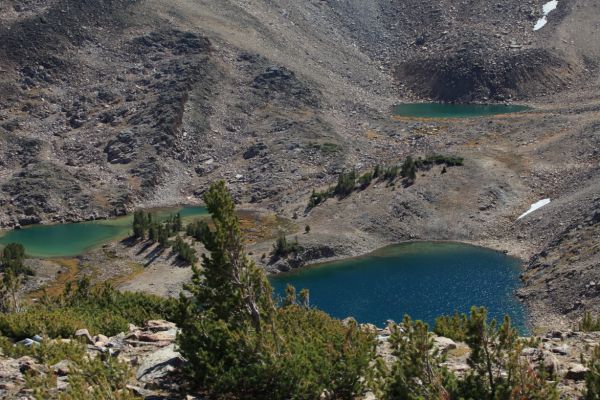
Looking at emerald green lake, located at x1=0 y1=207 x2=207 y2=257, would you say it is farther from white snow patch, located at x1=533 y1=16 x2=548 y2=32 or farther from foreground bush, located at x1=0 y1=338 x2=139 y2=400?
white snow patch, located at x1=533 y1=16 x2=548 y2=32

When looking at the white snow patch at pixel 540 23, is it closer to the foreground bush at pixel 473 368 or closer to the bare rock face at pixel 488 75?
the bare rock face at pixel 488 75

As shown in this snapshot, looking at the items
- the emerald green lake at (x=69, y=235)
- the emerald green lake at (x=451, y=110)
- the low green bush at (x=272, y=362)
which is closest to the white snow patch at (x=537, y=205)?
the emerald green lake at (x=451, y=110)

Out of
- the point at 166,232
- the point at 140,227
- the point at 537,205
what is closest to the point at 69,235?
the point at 140,227

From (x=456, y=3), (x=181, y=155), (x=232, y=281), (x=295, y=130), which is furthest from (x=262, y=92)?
(x=232, y=281)

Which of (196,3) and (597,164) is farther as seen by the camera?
(196,3)

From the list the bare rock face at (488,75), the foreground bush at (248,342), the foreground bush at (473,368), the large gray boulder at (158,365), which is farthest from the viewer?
the bare rock face at (488,75)

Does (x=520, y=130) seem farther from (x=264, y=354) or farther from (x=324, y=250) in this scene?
(x=264, y=354)

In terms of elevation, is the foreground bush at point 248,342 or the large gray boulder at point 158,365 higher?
the foreground bush at point 248,342
